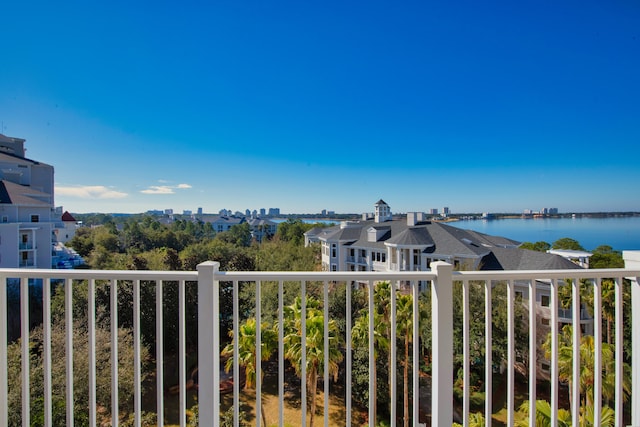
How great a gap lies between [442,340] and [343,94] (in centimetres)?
1426

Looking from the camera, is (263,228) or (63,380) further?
(263,228)

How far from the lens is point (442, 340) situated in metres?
1.33

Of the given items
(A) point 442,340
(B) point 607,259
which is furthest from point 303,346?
(B) point 607,259

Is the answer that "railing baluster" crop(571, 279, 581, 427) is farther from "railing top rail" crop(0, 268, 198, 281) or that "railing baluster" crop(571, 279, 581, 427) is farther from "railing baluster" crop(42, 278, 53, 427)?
"railing baluster" crop(42, 278, 53, 427)

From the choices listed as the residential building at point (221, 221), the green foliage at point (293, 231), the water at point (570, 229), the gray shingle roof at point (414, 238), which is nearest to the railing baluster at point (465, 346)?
the gray shingle roof at point (414, 238)

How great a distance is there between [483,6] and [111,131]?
19553mm

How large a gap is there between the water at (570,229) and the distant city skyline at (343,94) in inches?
42.5

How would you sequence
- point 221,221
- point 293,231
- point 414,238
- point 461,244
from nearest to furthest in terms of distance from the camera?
point 461,244 < point 414,238 < point 293,231 < point 221,221

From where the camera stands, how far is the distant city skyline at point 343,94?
294 inches

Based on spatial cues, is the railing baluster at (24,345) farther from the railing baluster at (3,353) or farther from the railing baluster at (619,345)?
the railing baluster at (619,345)

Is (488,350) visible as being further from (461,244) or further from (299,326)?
(461,244)

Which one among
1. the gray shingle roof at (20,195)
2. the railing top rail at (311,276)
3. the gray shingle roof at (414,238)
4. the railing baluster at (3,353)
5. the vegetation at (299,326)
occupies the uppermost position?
the gray shingle roof at (20,195)

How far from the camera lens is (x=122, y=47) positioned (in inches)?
362

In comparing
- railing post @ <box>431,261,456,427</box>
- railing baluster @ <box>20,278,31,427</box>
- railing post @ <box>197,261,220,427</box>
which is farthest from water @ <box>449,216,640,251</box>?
railing baluster @ <box>20,278,31,427</box>
